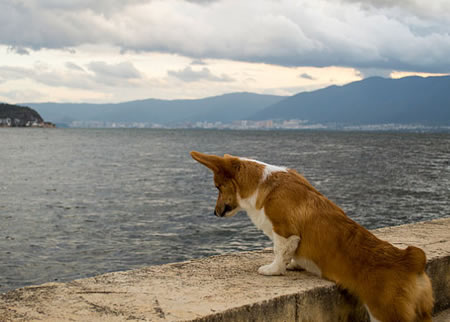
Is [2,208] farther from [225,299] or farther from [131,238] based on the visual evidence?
[225,299]

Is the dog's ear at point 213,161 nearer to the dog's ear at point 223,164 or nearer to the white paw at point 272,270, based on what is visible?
the dog's ear at point 223,164

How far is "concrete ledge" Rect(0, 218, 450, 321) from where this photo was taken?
11.9ft

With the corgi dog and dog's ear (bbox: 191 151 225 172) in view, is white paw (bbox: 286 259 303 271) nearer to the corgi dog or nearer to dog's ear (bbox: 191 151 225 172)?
the corgi dog

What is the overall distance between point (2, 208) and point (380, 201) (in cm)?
1941

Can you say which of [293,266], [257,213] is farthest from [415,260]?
[257,213]

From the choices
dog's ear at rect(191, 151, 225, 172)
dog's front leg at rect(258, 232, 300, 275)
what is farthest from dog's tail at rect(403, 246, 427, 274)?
dog's ear at rect(191, 151, 225, 172)

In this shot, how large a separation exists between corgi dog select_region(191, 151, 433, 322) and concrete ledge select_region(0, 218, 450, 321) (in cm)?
25

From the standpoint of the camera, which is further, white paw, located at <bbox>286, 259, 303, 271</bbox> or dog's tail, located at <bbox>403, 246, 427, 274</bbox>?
white paw, located at <bbox>286, 259, 303, 271</bbox>

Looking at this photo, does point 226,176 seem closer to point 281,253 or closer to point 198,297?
point 281,253

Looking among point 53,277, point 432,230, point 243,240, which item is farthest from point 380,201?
point 432,230

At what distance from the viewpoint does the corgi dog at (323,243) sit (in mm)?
3857

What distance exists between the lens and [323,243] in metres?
4.29

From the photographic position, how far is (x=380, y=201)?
26656 mm

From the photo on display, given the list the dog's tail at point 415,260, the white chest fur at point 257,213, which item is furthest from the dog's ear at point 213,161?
the dog's tail at point 415,260
